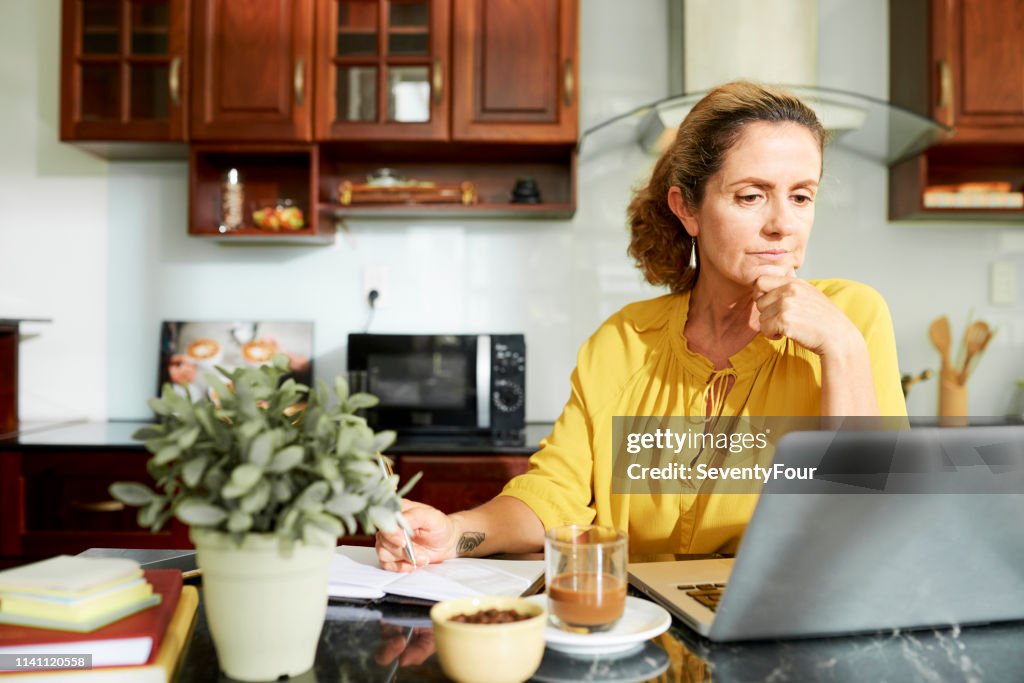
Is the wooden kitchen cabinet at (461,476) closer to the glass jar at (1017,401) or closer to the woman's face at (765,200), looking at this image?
Answer: the woman's face at (765,200)

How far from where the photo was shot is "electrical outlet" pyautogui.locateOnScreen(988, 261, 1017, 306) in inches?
110

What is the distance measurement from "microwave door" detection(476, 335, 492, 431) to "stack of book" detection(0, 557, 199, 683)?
5.87 ft

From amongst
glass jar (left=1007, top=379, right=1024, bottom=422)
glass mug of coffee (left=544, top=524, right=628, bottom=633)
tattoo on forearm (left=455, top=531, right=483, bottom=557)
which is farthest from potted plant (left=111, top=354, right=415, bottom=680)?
glass jar (left=1007, top=379, right=1024, bottom=422)

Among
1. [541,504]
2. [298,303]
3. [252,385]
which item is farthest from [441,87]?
[252,385]

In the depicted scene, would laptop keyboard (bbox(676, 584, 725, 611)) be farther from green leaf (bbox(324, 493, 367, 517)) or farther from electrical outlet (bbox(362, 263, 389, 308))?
electrical outlet (bbox(362, 263, 389, 308))

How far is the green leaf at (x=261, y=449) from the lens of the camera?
0.62m

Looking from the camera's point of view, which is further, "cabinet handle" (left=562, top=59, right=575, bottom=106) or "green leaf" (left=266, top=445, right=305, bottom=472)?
"cabinet handle" (left=562, top=59, right=575, bottom=106)

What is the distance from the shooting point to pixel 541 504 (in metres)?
1.26

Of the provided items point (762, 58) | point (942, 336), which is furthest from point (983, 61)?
point (942, 336)

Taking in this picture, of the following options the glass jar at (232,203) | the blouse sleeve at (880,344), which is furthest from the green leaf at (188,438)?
the glass jar at (232,203)

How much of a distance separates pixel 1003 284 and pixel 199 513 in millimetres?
2893

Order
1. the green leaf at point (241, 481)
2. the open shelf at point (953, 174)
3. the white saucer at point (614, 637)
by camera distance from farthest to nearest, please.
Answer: the open shelf at point (953, 174) < the white saucer at point (614, 637) < the green leaf at point (241, 481)

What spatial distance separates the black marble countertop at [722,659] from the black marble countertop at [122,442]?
1486 mm

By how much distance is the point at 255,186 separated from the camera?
2.80 m
